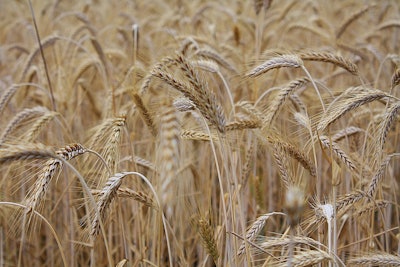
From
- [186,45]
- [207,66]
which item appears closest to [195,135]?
[207,66]

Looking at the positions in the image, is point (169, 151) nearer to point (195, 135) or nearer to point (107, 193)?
point (107, 193)

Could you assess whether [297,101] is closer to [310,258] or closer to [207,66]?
[207,66]

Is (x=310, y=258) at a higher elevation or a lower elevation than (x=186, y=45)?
lower

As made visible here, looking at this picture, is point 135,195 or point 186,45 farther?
point 186,45

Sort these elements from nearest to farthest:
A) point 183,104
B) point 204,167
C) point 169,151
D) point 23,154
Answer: point 23,154, point 169,151, point 183,104, point 204,167

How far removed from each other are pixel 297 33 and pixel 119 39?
7.95ft

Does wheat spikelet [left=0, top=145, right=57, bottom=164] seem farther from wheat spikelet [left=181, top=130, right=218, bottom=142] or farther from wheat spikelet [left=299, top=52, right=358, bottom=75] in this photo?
wheat spikelet [left=299, top=52, right=358, bottom=75]

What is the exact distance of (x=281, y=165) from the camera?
209 centimetres

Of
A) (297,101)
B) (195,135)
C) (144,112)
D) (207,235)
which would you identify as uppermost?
(297,101)

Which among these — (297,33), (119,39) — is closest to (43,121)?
(119,39)

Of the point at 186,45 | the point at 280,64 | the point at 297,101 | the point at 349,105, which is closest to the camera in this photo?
the point at 349,105

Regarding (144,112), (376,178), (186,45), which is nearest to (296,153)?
(376,178)

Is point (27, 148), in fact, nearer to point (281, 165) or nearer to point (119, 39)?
point (281, 165)

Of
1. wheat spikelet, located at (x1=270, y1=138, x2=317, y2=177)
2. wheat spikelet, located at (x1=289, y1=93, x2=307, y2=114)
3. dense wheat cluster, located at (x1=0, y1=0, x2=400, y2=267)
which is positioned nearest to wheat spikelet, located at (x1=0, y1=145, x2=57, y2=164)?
dense wheat cluster, located at (x1=0, y1=0, x2=400, y2=267)
